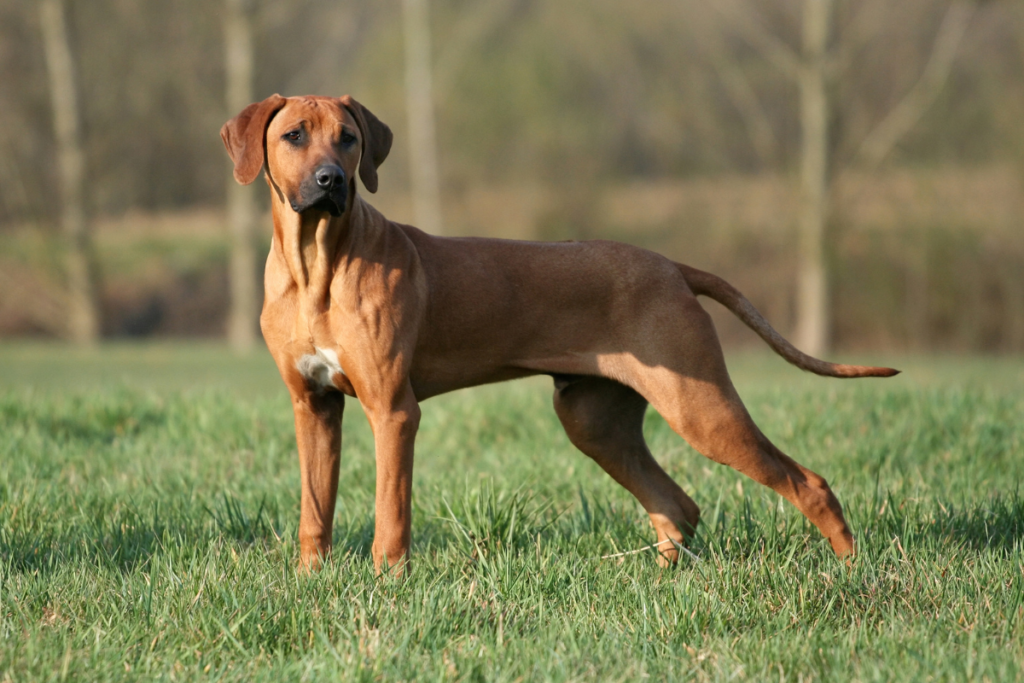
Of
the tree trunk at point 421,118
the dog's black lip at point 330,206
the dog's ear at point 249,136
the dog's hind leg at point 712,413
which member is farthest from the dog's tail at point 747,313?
the tree trunk at point 421,118

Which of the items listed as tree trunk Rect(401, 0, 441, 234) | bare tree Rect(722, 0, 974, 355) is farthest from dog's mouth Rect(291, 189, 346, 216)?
tree trunk Rect(401, 0, 441, 234)

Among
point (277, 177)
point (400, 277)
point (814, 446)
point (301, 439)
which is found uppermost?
point (277, 177)

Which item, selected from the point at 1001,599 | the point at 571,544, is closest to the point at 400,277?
the point at 571,544

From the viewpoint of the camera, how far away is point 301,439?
4.06 meters

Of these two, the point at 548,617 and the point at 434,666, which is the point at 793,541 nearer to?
the point at 548,617

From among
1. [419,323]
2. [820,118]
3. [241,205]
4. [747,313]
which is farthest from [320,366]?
[241,205]

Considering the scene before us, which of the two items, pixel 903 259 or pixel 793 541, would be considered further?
pixel 903 259

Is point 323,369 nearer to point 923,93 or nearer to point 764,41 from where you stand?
point 764,41

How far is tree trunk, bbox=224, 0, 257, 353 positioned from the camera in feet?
68.1

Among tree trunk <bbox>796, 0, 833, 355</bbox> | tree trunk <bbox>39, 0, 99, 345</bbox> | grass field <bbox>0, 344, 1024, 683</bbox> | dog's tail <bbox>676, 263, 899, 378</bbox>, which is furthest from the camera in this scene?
tree trunk <bbox>39, 0, 99, 345</bbox>

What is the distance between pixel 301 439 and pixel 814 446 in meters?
3.32

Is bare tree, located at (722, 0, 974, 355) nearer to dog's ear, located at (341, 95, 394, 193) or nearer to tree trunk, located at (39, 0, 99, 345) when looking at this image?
tree trunk, located at (39, 0, 99, 345)

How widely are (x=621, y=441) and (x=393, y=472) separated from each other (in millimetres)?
1161

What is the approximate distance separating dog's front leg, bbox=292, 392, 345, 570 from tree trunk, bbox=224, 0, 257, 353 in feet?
54.4
